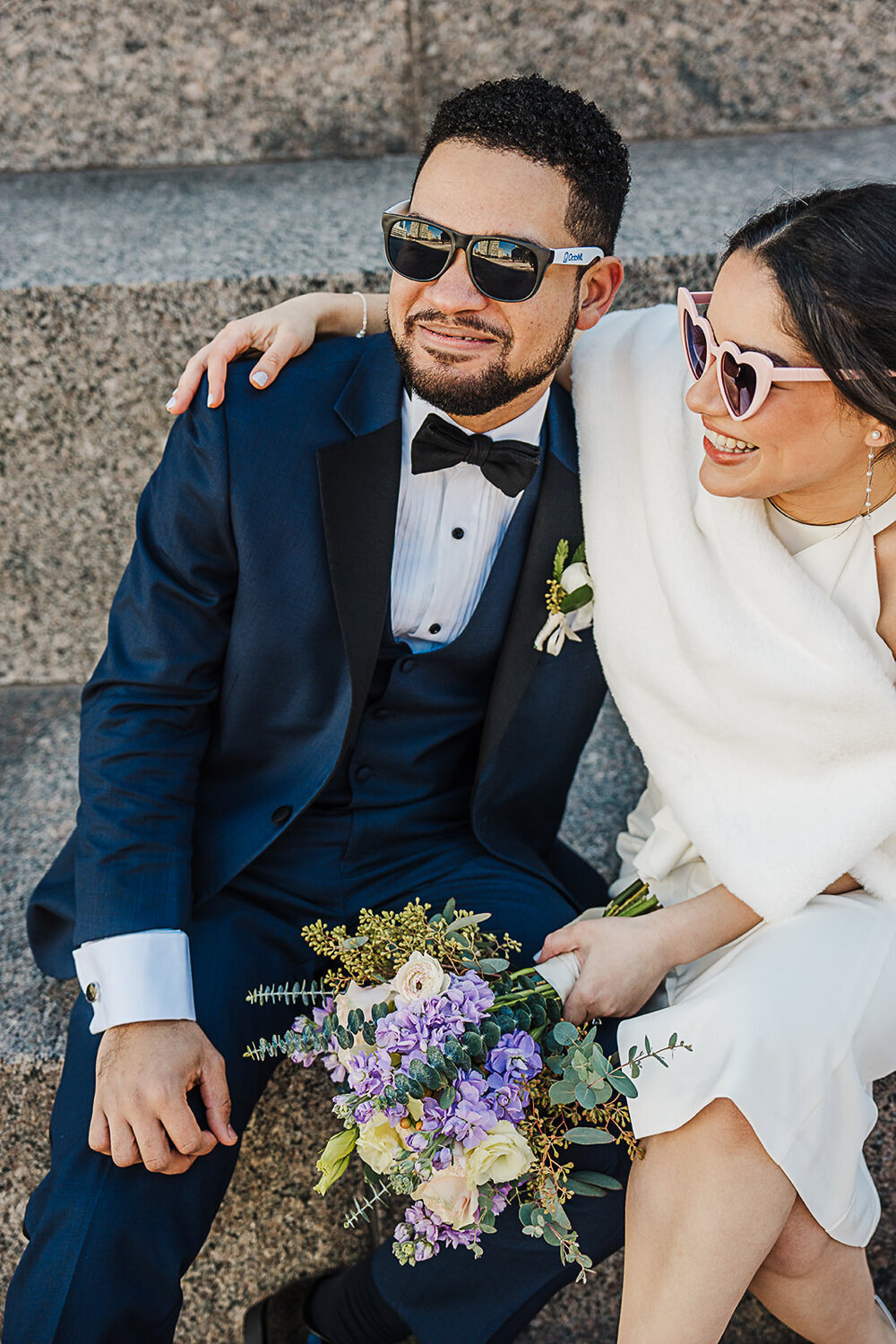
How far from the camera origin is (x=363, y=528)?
1.56 m

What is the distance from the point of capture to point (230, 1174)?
151cm

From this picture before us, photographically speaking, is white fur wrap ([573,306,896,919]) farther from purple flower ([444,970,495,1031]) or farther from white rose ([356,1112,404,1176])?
white rose ([356,1112,404,1176])

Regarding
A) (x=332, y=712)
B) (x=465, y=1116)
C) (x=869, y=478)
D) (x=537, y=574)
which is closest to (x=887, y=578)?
(x=869, y=478)

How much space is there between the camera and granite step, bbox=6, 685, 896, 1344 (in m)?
1.69

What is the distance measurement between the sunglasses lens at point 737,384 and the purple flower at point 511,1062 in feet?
2.61

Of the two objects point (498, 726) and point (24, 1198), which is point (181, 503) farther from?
point (24, 1198)

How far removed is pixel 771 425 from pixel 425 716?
2.18 ft

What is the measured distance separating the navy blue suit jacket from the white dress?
1.50 feet

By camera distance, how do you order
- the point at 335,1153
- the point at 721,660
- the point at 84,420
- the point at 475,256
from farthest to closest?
the point at 84,420
the point at 721,660
the point at 475,256
the point at 335,1153

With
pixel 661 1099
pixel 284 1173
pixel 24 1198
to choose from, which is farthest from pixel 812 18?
pixel 24 1198

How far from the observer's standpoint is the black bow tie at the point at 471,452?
1542 millimetres

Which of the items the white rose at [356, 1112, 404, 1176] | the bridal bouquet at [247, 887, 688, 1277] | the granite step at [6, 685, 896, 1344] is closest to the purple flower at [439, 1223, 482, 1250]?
the bridal bouquet at [247, 887, 688, 1277]

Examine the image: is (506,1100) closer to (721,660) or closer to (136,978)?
(136,978)

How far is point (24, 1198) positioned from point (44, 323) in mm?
1538
